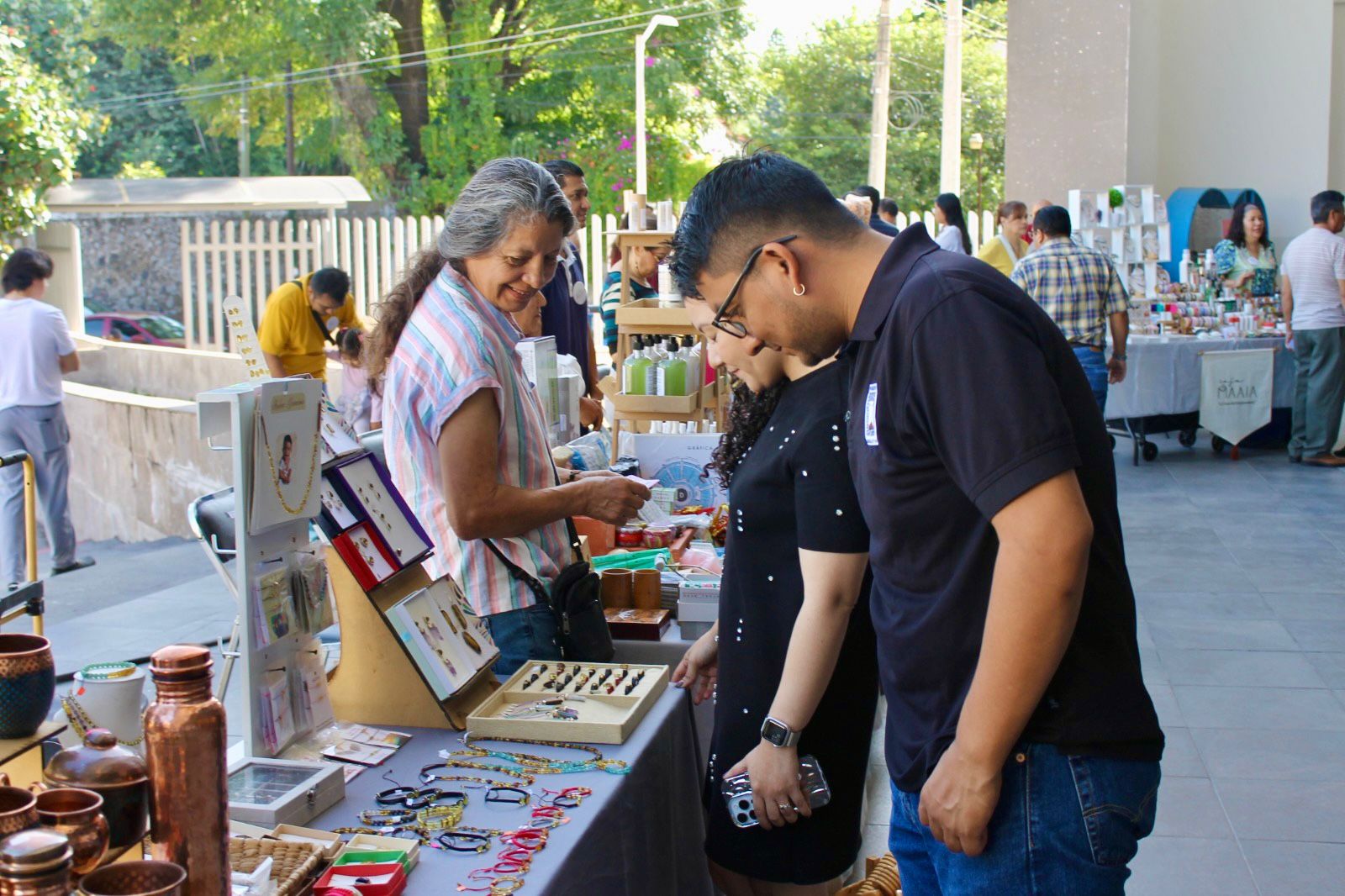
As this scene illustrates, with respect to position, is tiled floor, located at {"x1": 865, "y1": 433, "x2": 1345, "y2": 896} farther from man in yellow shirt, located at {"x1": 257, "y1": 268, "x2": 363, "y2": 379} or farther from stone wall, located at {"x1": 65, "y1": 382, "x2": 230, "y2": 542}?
stone wall, located at {"x1": 65, "y1": 382, "x2": 230, "y2": 542}

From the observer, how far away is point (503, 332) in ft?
7.13

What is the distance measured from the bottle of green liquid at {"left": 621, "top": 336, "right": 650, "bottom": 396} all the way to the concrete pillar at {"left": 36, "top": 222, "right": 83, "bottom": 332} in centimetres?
1090

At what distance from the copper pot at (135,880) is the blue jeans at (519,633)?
1.16 metres

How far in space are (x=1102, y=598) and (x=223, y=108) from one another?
74.1 ft

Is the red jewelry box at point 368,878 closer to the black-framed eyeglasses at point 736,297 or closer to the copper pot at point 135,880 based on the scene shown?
the copper pot at point 135,880

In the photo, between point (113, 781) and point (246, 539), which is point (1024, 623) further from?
point (246, 539)

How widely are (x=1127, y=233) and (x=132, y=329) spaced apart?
12.2 meters

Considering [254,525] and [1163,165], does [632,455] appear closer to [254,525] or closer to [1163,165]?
[254,525]

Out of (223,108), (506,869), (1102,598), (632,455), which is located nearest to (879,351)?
(1102,598)

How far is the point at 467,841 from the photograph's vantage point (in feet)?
5.10

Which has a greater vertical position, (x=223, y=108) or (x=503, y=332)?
(x=223, y=108)

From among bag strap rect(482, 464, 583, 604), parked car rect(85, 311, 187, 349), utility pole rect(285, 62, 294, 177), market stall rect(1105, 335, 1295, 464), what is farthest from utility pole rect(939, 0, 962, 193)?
bag strap rect(482, 464, 583, 604)

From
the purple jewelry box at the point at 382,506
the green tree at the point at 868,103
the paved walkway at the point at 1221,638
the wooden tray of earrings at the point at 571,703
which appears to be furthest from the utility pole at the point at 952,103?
the green tree at the point at 868,103

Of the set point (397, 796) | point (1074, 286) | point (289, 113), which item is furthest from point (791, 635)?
point (289, 113)
